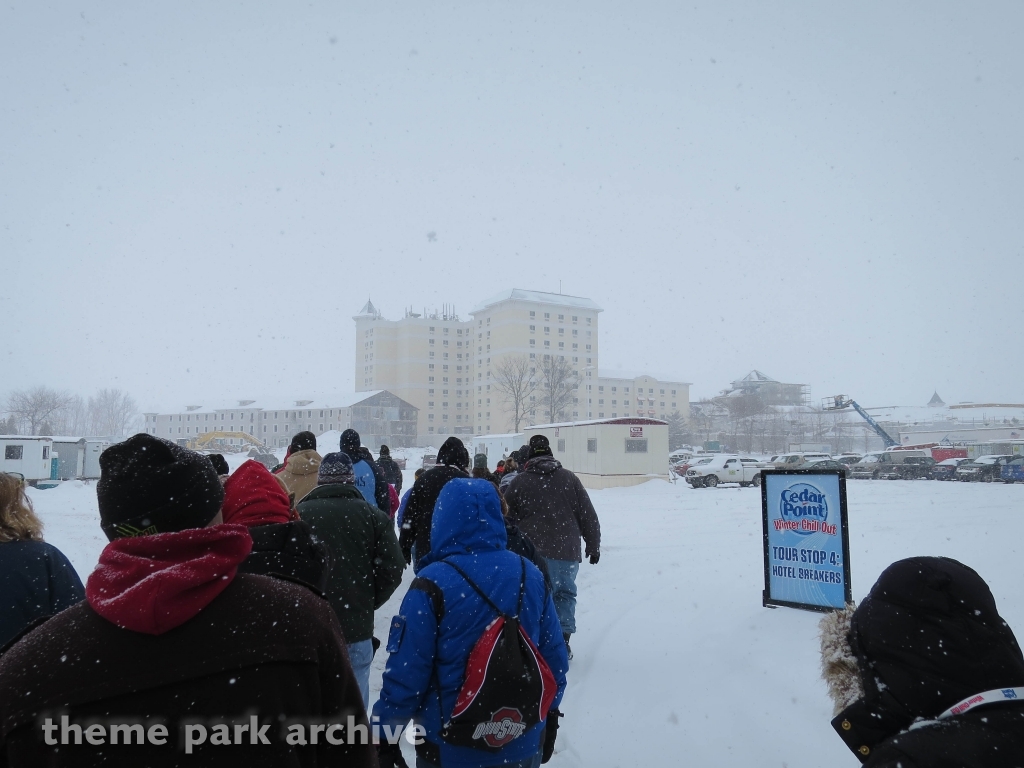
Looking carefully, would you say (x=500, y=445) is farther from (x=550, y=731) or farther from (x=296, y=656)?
(x=296, y=656)

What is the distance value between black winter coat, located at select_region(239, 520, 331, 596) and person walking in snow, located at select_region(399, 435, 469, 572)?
3.02 metres

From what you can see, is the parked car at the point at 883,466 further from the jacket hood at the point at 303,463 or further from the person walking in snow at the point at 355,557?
the person walking in snow at the point at 355,557

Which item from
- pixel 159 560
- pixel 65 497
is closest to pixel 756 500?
pixel 159 560

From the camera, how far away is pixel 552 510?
6098 millimetres

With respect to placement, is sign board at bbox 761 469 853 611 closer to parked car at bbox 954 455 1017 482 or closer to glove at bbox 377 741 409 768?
glove at bbox 377 741 409 768

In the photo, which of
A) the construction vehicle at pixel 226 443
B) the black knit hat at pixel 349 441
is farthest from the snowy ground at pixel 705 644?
the construction vehicle at pixel 226 443

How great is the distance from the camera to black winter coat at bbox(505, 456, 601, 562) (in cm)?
604

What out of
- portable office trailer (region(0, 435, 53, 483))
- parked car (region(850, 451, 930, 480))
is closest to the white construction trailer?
parked car (region(850, 451, 930, 480))

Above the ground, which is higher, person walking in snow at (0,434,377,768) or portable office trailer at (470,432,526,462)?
person walking in snow at (0,434,377,768)

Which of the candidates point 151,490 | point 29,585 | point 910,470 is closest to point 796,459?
point 910,470

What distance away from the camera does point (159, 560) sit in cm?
139

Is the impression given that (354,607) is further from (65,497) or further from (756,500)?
(65,497)

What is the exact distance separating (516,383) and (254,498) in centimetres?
8656

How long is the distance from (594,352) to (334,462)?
101886 mm
